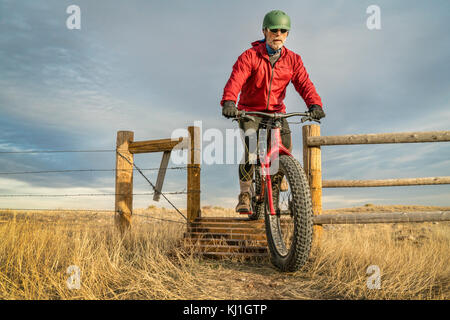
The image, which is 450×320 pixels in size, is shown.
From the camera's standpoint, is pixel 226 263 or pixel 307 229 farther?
pixel 226 263

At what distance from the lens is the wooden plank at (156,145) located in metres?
5.94

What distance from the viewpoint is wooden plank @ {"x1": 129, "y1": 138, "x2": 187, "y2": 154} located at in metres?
5.94

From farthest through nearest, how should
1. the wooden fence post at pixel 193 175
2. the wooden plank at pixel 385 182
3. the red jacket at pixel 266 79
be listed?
the wooden fence post at pixel 193 175 < the wooden plank at pixel 385 182 < the red jacket at pixel 266 79

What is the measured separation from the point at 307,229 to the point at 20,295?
8.90ft

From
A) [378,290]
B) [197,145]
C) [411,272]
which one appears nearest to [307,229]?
[378,290]

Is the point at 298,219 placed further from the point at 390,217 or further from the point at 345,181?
the point at 345,181

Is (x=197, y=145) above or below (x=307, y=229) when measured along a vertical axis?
above

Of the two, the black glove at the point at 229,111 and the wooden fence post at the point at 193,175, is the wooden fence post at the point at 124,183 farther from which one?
the black glove at the point at 229,111

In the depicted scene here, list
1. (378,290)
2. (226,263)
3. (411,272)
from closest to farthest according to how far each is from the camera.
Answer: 1. (378,290)
2. (411,272)
3. (226,263)

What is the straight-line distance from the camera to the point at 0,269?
3664 millimetres

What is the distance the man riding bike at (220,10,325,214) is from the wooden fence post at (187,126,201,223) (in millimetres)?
1557

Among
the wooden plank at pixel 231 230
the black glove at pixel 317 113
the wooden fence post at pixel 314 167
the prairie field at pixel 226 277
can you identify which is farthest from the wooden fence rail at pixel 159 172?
the black glove at pixel 317 113

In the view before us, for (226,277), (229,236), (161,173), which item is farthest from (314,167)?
(161,173)
